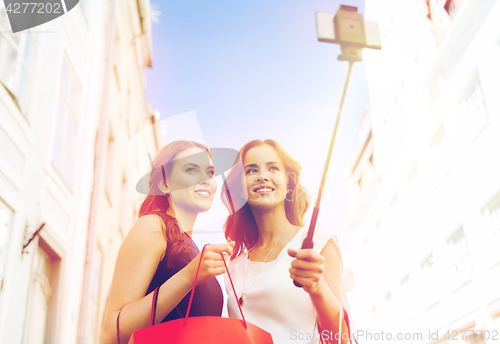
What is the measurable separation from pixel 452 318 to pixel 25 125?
433cm

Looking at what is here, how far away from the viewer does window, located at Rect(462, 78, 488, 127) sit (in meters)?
4.45

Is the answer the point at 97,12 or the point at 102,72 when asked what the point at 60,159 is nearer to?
the point at 102,72

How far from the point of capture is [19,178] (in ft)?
8.80

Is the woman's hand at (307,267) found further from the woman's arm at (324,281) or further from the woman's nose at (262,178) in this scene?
the woman's nose at (262,178)

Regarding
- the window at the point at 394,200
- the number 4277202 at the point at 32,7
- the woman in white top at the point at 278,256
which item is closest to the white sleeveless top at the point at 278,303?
the woman in white top at the point at 278,256

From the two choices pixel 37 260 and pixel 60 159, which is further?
pixel 60 159

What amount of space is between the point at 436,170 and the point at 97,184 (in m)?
3.99

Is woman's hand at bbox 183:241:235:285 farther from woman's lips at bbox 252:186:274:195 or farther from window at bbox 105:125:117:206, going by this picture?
window at bbox 105:125:117:206

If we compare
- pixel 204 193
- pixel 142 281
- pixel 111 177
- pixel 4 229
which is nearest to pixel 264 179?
pixel 204 193

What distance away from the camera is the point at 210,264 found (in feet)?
3.18

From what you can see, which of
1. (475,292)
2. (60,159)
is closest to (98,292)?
(60,159)

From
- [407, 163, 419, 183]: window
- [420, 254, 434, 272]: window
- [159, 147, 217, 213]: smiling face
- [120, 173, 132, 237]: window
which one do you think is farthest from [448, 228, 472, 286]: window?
[159, 147, 217, 213]: smiling face

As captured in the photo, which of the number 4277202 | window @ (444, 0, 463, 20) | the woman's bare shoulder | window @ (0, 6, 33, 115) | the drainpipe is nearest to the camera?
the woman's bare shoulder

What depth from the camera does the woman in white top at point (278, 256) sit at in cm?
101
